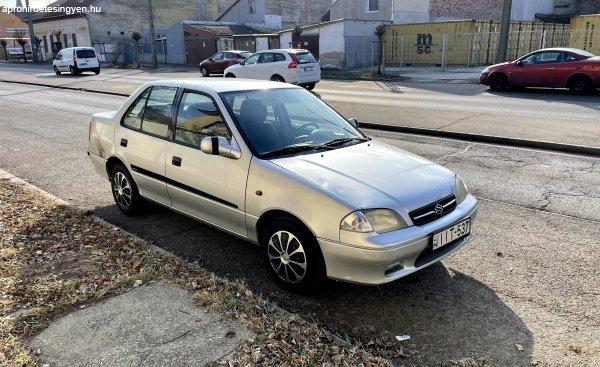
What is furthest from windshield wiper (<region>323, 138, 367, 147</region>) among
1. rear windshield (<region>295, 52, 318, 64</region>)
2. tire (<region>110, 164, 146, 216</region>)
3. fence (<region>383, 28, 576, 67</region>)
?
fence (<region>383, 28, 576, 67</region>)

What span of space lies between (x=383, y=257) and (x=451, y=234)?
72 centimetres

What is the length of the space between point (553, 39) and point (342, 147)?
32.4 m

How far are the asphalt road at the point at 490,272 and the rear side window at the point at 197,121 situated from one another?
110cm

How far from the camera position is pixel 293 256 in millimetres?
3793

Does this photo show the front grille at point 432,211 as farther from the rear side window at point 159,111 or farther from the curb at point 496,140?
the curb at point 496,140

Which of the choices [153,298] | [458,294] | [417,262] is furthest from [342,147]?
[153,298]

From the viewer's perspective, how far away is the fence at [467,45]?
29125mm

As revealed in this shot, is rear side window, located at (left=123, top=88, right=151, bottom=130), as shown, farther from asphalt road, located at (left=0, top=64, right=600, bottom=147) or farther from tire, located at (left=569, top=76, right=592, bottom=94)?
tire, located at (left=569, top=76, right=592, bottom=94)

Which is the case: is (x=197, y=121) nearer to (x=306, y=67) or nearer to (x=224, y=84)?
(x=224, y=84)

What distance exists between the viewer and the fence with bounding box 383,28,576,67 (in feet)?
95.6

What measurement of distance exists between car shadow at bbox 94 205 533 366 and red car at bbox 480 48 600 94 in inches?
583

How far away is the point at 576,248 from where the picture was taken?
15.5 ft

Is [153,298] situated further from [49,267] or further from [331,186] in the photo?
[331,186]

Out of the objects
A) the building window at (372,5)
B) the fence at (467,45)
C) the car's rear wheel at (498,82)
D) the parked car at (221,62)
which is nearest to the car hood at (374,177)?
the car's rear wheel at (498,82)
